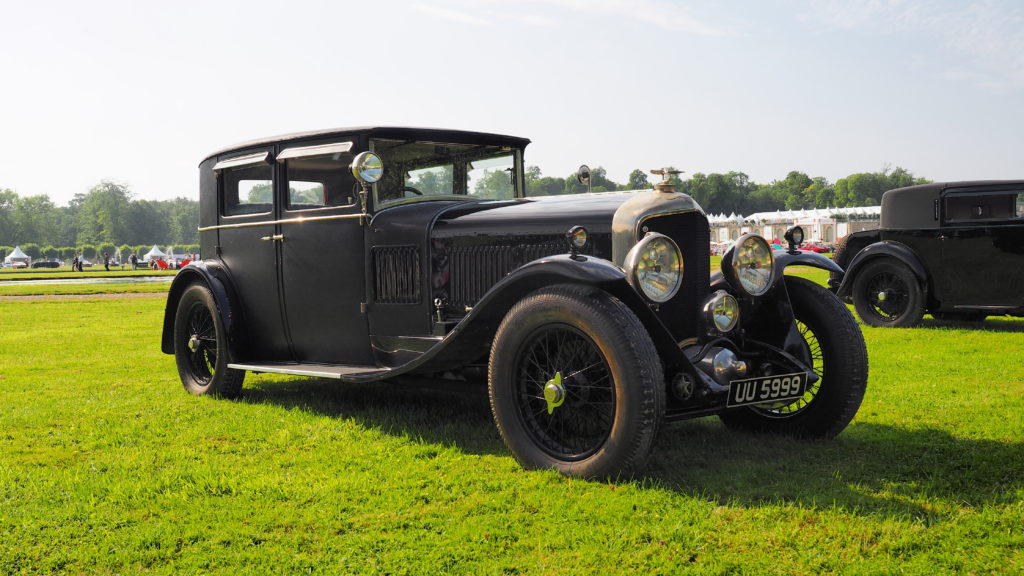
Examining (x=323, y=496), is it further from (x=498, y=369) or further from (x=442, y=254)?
(x=442, y=254)

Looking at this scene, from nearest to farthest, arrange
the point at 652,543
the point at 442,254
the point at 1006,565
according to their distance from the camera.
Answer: the point at 1006,565
the point at 652,543
the point at 442,254

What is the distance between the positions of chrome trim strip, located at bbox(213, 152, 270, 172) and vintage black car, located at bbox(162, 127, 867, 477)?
18 mm

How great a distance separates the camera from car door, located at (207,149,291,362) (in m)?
5.99

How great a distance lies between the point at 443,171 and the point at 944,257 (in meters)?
7.42

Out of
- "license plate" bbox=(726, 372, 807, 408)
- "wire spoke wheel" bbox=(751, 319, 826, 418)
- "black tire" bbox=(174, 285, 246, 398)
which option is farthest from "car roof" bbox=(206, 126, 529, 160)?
"license plate" bbox=(726, 372, 807, 408)

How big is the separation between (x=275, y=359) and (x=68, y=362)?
3740 mm

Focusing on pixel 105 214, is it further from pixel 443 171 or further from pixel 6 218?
pixel 443 171

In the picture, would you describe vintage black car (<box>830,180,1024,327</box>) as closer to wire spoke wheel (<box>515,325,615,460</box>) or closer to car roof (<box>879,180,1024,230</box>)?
car roof (<box>879,180,1024,230</box>)

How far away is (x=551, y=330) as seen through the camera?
398 centimetres

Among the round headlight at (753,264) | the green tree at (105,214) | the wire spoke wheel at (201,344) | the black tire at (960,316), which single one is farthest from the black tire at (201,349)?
the green tree at (105,214)

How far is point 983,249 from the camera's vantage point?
9.77 meters

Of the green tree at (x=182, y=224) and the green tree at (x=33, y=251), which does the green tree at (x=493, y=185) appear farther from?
the green tree at (x=182, y=224)

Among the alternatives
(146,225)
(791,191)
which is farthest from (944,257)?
(146,225)

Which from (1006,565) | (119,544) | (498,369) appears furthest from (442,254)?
(1006,565)
